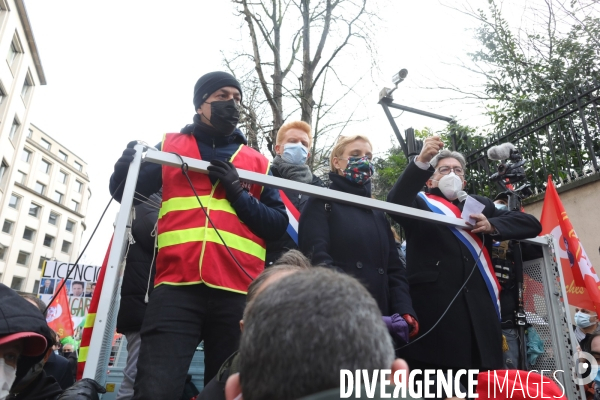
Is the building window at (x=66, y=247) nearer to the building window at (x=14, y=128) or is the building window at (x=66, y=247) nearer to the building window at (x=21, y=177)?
the building window at (x=21, y=177)

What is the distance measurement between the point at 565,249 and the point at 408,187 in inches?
76.5

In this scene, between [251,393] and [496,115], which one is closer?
[251,393]

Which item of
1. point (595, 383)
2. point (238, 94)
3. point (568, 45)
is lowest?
point (595, 383)

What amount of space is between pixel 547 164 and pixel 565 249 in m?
3.27

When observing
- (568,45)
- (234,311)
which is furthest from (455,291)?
(568,45)

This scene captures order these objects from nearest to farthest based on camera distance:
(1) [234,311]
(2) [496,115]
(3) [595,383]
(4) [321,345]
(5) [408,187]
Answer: (4) [321,345] < (1) [234,311] < (5) [408,187] < (3) [595,383] < (2) [496,115]

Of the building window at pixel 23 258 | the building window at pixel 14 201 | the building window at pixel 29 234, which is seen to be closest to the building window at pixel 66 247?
the building window at pixel 29 234

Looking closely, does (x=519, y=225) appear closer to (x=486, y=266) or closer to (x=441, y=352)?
(x=486, y=266)

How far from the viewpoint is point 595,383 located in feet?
11.3

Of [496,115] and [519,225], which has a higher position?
[496,115]

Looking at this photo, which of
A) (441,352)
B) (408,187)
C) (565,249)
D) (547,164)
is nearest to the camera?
(441,352)

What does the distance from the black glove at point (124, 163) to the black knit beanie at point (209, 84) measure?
48 centimetres

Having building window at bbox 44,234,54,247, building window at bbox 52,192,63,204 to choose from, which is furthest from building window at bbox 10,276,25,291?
building window at bbox 52,192,63,204

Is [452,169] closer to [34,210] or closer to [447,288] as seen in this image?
Answer: [447,288]
